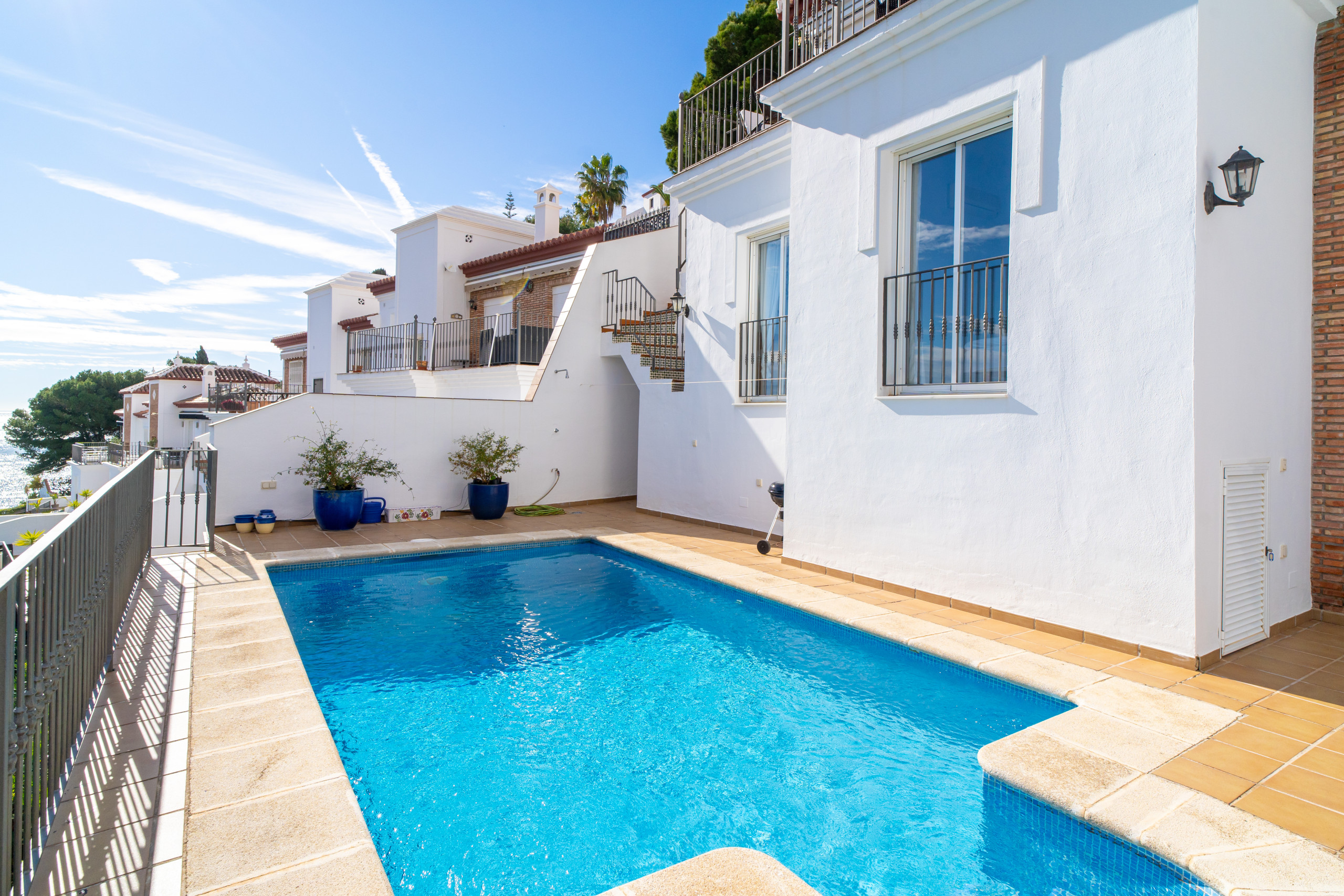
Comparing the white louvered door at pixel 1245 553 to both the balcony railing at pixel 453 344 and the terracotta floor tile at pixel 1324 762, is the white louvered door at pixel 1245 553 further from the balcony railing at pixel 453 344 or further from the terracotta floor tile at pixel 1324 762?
the balcony railing at pixel 453 344

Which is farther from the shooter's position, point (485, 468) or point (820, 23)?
point (485, 468)

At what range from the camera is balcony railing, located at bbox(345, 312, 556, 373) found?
14.8 m

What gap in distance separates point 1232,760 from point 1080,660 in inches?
52.1

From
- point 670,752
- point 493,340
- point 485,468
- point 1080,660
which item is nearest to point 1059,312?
point 1080,660

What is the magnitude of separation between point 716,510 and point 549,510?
321 centimetres

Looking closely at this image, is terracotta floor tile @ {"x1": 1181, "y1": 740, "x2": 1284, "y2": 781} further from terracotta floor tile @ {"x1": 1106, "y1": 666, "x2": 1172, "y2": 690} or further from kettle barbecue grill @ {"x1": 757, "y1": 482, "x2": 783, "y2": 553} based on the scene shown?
kettle barbecue grill @ {"x1": 757, "y1": 482, "x2": 783, "y2": 553}

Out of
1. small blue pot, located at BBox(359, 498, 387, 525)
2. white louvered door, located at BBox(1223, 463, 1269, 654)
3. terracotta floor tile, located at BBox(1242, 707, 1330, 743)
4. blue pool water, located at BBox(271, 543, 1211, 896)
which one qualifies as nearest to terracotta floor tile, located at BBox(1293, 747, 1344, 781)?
terracotta floor tile, located at BBox(1242, 707, 1330, 743)

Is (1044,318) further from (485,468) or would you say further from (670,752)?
(485,468)

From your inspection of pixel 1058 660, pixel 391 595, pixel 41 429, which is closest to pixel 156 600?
pixel 391 595

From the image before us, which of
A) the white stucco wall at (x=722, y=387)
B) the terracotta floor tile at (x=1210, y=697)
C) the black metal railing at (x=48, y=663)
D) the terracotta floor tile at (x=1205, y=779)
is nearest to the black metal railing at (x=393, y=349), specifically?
the white stucco wall at (x=722, y=387)

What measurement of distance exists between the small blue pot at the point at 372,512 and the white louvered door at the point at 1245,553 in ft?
32.5

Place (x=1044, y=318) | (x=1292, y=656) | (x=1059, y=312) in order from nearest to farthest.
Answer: (x=1292, y=656), (x=1059, y=312), (x=1044, y=318)

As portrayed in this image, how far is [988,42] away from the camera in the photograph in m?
5.30

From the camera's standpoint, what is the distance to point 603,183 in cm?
2995
